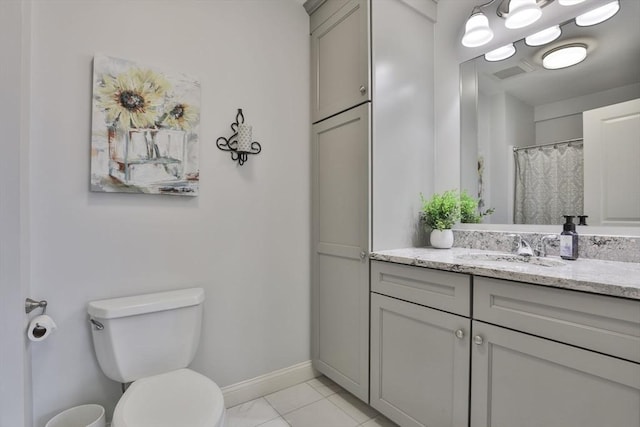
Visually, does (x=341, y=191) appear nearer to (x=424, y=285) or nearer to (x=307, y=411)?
(x=424, y=285)

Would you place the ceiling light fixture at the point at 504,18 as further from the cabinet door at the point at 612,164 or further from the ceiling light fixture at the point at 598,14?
the cabinet door at the point at 612,164

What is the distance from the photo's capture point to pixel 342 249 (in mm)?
1800

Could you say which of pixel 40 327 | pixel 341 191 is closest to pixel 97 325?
pixel 40 327

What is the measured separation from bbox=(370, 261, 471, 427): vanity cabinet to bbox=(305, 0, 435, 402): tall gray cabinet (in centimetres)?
10

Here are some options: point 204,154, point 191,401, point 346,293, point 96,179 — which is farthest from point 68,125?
point 346,293

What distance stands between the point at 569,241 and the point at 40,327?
2185mm

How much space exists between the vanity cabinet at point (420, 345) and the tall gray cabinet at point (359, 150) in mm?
103

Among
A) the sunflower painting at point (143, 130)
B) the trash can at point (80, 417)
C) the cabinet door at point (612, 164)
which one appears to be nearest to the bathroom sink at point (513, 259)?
the cabinet door at point (612, 164)

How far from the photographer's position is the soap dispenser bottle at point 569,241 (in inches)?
54.4

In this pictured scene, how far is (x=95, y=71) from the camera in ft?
4.59

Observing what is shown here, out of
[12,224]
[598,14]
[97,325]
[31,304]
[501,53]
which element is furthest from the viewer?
[501,53]

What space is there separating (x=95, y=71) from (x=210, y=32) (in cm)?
62

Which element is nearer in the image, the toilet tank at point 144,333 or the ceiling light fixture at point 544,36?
the toilet tank at point 144,333

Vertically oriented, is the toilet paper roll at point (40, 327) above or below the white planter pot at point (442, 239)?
below
